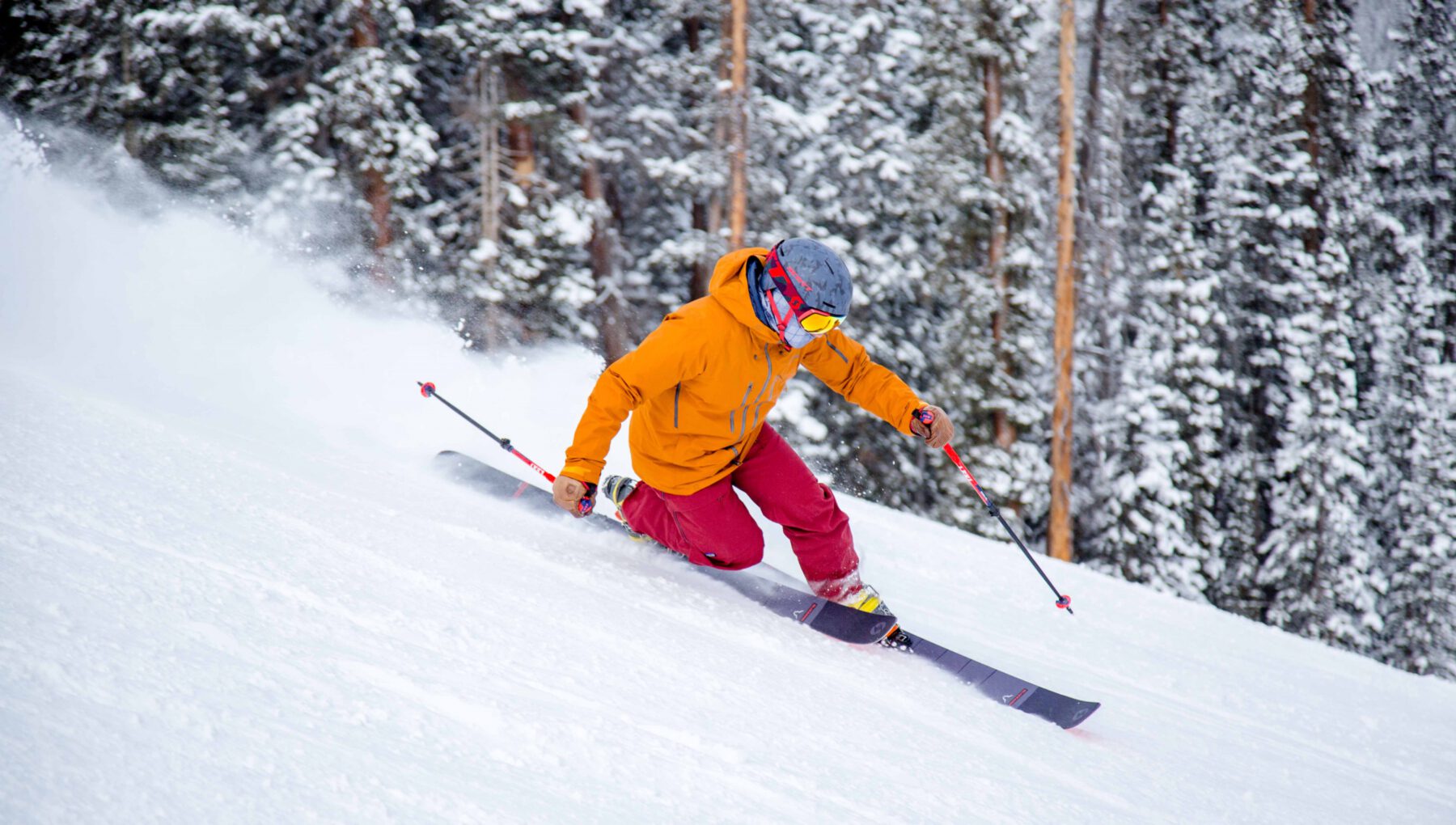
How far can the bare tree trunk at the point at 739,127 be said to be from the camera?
1227cm

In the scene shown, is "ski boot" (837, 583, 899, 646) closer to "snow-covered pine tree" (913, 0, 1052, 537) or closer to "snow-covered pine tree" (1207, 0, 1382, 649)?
"snow-covered pine tree" (913, 0, 1052, 537)

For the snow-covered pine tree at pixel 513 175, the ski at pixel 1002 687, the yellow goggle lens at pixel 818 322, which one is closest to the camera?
the ski at pixel 1002 687

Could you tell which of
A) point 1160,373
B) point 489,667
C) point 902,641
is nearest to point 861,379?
point 902,641

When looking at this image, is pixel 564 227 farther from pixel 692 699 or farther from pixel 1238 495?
pixel 1238 495

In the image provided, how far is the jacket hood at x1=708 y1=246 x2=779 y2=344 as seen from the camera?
11.3ft

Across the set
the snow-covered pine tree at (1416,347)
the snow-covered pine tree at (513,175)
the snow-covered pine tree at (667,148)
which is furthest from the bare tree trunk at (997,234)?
the snow-covered pine tree at (1416,347)

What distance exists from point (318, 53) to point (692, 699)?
1193cm

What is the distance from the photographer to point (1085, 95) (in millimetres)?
15984

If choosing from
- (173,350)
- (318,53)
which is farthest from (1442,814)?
(318,53)

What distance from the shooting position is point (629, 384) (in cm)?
339

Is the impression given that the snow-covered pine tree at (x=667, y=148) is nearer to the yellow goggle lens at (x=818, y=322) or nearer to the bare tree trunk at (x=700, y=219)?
the bare tree trunk at (x=700, y=219)

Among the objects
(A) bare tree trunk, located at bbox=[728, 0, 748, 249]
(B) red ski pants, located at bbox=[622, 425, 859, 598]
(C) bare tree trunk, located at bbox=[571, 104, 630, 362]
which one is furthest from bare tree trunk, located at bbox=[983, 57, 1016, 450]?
(B) red ski pants, located at bbox=[622, 425, 859, 598]

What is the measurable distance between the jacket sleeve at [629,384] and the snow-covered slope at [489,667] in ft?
1.64

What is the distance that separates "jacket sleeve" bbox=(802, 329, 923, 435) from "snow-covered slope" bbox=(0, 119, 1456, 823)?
3.58ft
